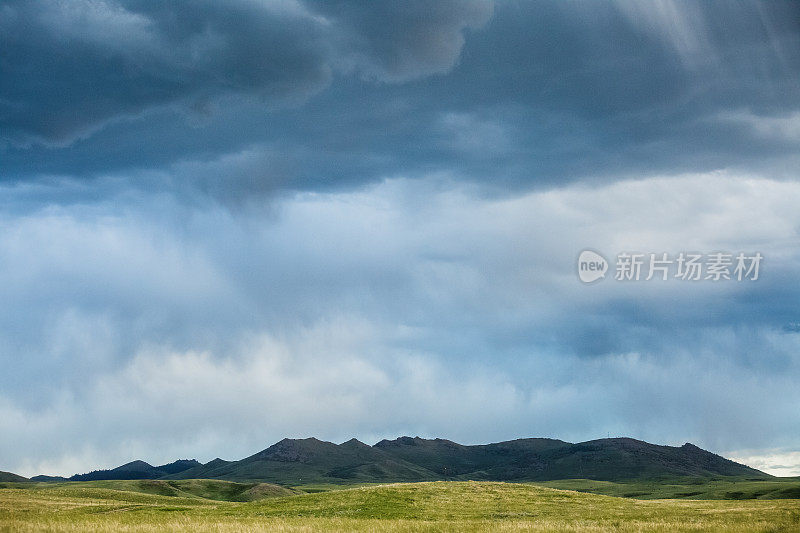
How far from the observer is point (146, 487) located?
17612 centimetres

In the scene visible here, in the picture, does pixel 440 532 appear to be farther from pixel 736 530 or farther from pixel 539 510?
pixel 539 510

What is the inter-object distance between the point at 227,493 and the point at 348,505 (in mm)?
137139

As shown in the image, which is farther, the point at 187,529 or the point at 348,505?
the point at 348,505

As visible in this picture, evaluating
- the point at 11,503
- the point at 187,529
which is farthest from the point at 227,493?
the point at 187,529

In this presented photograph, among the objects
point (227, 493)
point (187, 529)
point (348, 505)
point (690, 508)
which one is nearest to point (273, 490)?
point (227, 493)

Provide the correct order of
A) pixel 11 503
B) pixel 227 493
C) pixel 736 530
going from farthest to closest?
pixel 227 493 → pixel 11 503 → pixel 736 530

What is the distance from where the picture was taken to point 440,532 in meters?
35.9

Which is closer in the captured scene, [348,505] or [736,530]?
[736,530]

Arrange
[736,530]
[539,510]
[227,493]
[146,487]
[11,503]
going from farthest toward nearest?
[227,493], [146,487], [11,503], [539,510], [736,530]

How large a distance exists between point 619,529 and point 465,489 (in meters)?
43.7

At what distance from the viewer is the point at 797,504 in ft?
208

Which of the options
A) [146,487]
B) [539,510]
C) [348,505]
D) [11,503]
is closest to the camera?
[539,510]

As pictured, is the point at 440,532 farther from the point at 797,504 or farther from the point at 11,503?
the point at 11,503

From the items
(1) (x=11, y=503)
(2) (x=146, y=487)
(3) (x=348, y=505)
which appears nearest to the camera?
(3) (x=348, y=505)
